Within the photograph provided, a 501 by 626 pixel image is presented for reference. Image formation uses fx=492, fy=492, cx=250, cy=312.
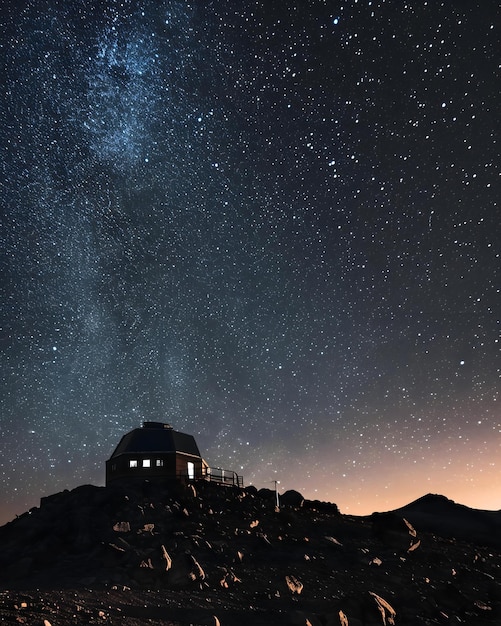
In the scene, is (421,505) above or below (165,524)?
above

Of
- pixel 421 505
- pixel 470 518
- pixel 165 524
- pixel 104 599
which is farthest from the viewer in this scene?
pixel 421 505

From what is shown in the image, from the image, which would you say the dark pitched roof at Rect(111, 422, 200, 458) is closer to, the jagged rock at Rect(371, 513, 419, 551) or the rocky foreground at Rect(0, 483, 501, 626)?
the rocky foreground at Rect(0, 483, 501, 626)

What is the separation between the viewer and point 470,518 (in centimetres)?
4959

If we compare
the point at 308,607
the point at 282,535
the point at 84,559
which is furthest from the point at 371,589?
the point at 84,559

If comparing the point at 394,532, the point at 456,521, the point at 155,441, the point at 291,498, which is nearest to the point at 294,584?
the point at 394,532

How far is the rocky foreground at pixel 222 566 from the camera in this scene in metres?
16.5

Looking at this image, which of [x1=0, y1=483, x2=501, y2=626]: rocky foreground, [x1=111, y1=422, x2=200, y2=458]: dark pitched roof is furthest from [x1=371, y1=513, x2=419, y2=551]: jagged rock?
[x1=111, y1=422, x2=200, y2=458]: dark pitched roof

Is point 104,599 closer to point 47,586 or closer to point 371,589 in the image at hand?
point 47,586

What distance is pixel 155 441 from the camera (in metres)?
40.6

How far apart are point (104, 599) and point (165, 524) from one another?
10558 mm

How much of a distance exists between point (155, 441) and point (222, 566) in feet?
64.2

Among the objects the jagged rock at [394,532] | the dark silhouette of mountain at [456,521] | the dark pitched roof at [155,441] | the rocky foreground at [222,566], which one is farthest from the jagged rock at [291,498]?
the dark silhouette of mountain at [456,521]

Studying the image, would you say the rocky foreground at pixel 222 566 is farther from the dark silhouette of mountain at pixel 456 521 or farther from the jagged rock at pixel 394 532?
the dark silhouette of mountain at pixel 456 521

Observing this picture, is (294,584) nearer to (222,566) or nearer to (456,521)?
(222,566)
